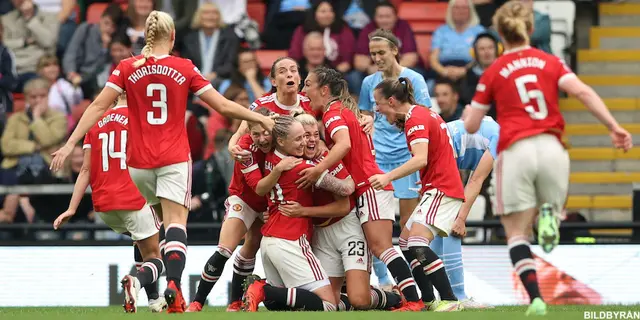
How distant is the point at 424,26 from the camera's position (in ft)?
53.1

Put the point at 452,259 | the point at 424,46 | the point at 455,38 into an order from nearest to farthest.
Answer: the point at 452,259 → the point at 455,38 → the point at 424,46

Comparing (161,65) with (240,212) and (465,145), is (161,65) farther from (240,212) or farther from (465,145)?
(465,145)

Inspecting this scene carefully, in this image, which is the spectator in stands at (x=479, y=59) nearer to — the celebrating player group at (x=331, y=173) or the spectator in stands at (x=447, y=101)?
the spectator in stands at (x=447, y=101)

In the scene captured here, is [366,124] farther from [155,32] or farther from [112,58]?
[112,58]

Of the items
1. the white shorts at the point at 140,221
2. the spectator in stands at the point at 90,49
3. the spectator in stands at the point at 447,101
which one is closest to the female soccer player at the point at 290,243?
the white shorts at the point at 140,221

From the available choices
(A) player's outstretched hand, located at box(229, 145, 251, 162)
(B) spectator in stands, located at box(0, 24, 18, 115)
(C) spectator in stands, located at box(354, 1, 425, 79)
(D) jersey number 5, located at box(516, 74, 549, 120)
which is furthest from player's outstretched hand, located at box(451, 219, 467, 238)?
(B) spectator in stands, located at box(0, 24, 18, 115)

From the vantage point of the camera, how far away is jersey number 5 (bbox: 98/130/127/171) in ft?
33.1

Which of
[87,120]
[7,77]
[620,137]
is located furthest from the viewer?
[7,77]

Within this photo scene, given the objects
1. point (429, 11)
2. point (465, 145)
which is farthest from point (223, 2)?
point (465, 145)

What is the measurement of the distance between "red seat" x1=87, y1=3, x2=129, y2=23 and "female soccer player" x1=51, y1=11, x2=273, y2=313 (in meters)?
7.72

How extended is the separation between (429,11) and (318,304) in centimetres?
774

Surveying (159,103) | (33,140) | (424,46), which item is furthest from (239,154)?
(424,46)

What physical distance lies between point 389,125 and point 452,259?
4.48 ft

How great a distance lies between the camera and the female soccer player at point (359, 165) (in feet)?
31.1
